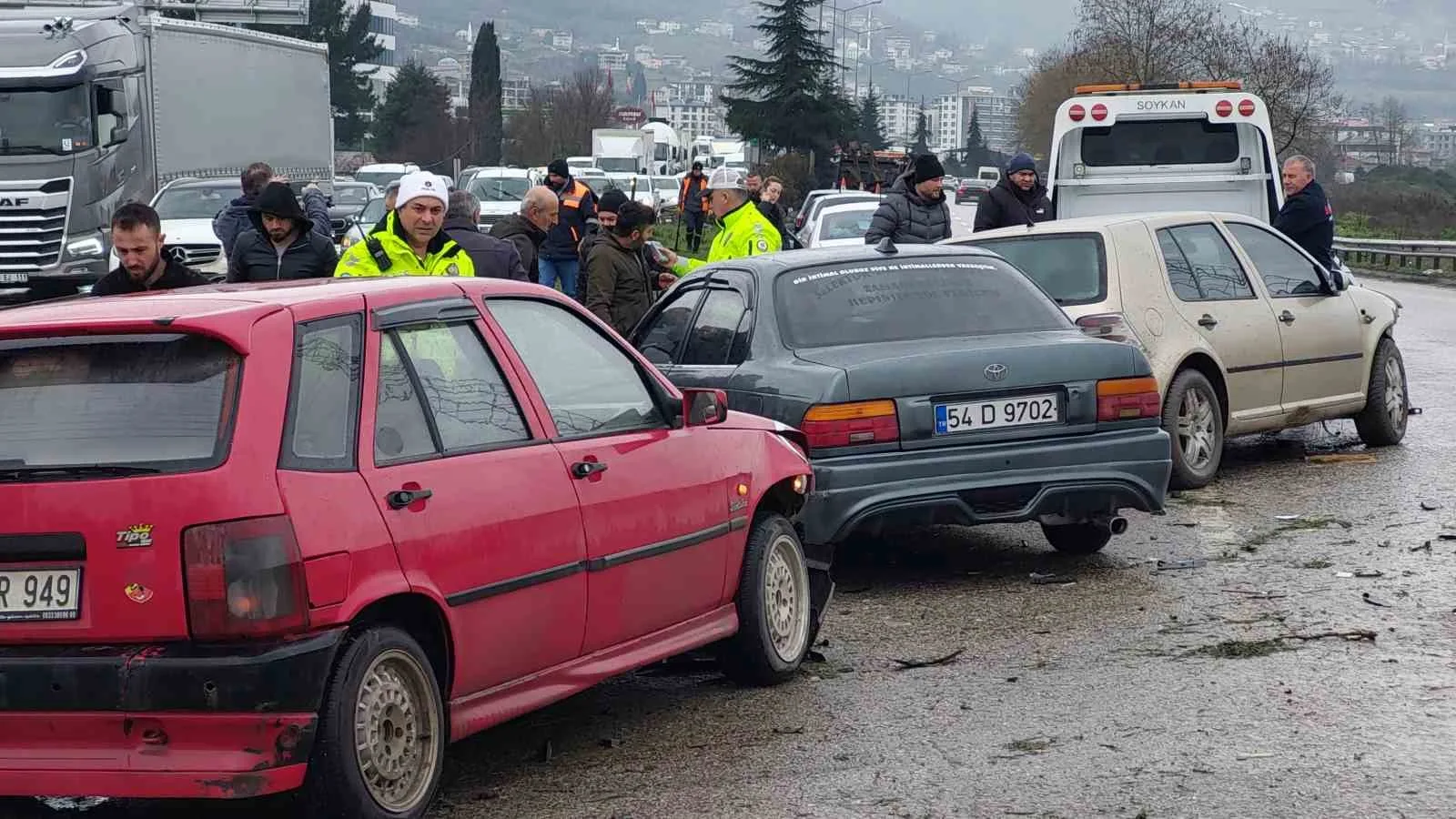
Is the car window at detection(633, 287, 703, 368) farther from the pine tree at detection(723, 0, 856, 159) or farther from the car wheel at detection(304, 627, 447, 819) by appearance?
the pine tree at detection(723, 0, 856, 159)

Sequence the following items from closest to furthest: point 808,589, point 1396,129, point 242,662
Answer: point 242,662
point 808,589
point 1396,129

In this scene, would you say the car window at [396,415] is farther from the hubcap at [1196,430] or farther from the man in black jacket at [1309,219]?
the man in black jacket at [1309,219]

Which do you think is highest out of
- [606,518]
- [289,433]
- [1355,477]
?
[289,433]

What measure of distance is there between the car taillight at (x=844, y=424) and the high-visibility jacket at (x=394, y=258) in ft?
5.92

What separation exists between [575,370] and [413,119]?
10005 cm

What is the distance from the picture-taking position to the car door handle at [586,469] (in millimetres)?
5906

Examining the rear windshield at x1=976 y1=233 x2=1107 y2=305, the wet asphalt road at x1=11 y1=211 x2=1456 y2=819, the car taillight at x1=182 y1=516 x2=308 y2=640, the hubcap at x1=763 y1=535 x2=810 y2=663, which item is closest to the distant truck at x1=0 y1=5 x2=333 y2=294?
the rear windshield at x1=976 y1=233 x2=1107 y2=305

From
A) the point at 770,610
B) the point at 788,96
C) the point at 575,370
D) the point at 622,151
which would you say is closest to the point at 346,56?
the point at 788,96

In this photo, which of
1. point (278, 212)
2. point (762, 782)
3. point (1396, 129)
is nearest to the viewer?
point (762, 782)

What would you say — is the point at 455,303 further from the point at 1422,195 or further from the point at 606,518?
the point at 1422,195

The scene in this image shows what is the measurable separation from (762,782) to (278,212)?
15.6 feet

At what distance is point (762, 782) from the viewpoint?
5.69 meters

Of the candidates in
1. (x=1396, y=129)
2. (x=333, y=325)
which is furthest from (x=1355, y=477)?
(x=1396, y=129)

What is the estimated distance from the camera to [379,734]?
16.7ft
